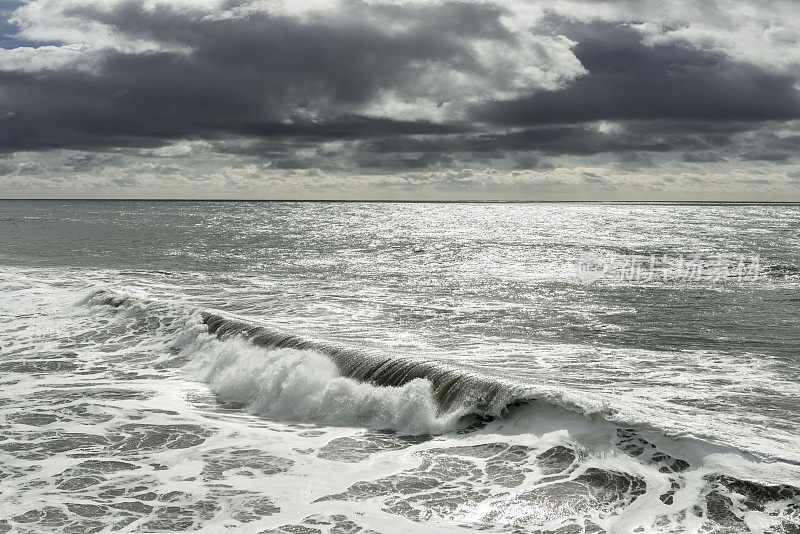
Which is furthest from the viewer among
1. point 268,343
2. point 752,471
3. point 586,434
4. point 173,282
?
point 173,282

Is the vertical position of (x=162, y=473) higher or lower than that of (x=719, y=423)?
lower

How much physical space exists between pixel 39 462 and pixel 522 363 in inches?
446

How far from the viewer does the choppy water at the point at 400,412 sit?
8.98m

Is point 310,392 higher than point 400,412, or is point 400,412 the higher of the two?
point 400,412

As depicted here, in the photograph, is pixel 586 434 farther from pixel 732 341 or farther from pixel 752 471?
pixel 732 341

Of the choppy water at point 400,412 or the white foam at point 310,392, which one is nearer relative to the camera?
the choppy water at point 400,412

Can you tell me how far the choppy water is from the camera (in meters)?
8.98

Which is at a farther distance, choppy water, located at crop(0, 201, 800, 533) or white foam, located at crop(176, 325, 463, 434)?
white foam, located at crop(176, 325, 463, 434)

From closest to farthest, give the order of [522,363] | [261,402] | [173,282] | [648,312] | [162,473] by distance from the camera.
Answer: [162,473] < [261,402] < [522,363] < [648,312] < [173,282]

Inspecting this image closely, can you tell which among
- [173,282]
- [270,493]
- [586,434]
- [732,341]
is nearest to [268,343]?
[270,493]

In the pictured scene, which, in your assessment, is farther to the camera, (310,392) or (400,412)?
(310,392)

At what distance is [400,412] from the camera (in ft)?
42.4

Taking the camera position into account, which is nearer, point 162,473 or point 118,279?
point 162,473

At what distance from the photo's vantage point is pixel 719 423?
11602 mm
